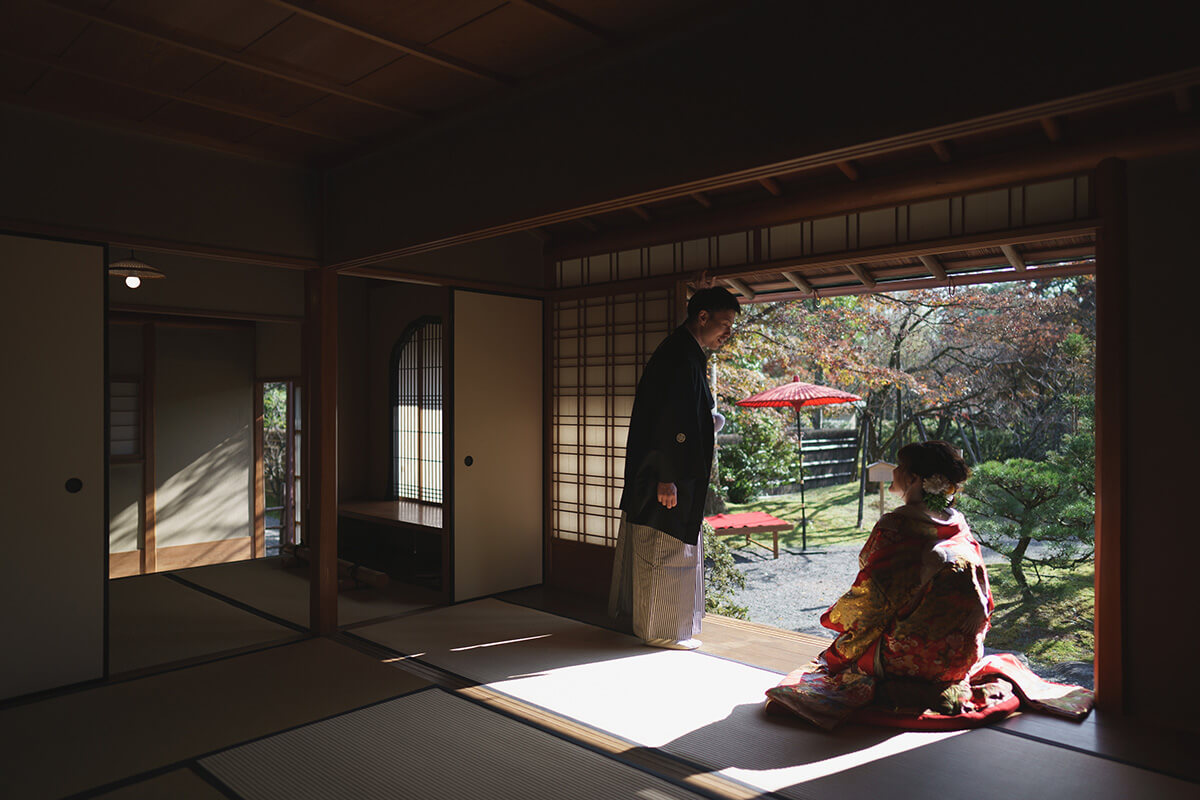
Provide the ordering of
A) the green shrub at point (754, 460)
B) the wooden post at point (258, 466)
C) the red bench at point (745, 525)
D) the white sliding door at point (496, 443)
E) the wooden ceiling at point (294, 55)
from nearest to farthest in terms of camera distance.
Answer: the wooden ceiling at point (294, 55)
the white sliding door at point (496, 443)
the red bench at point (745, 525)
the wooden post at point (258, 466)
the green shrub at point (754, 460)

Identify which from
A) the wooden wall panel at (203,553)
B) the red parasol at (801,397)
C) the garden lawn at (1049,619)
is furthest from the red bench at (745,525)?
the wooden wall panel at (203,553)

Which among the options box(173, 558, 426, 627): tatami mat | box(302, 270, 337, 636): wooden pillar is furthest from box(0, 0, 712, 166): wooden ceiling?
box(173, 558, 426, 627): tatami mat

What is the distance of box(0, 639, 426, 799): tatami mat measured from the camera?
2.50 m

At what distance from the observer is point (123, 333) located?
7.12 meters

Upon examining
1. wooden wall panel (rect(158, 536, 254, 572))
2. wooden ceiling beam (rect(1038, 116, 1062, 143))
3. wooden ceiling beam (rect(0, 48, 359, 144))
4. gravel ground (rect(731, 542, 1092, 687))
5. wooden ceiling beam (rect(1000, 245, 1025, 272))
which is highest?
wooden ceiling beam (rect(0, 48, 359, 144))

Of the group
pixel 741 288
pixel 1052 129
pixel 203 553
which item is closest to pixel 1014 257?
pixel 1052 129

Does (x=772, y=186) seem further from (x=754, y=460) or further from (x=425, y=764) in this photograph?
(x=754, y=460)

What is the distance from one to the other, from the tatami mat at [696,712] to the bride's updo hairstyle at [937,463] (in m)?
0.95
